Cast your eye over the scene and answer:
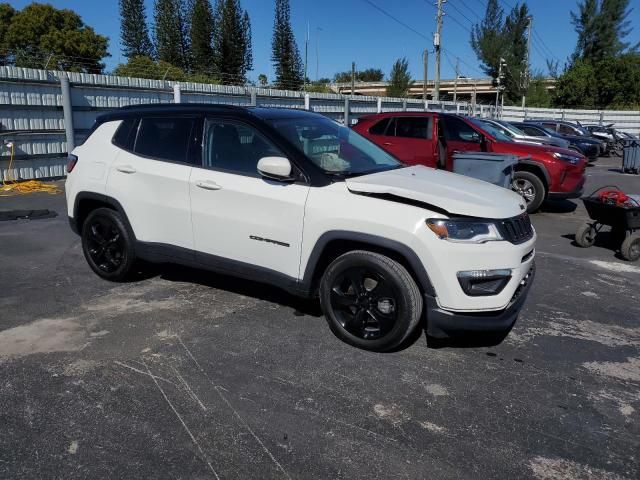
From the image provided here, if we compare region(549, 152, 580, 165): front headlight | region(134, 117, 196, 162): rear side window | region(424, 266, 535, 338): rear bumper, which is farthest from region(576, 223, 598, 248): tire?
region(134, 117, 196, 162): rear side window

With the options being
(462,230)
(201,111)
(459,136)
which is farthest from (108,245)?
(459,136)

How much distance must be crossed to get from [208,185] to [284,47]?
61.1 metres

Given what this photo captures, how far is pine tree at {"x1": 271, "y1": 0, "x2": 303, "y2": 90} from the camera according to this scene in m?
A: 60.0

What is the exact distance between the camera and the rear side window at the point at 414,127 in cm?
938

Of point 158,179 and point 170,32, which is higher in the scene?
point 170,32

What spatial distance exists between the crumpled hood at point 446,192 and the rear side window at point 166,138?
1.55m

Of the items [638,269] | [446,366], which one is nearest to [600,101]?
[638,269]

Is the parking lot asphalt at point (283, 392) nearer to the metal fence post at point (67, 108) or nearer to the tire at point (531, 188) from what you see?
the tire at point (531, 188)

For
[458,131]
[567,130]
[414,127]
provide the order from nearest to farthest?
→ 1. [414,127]
2. [458,131]
3. [567,130]

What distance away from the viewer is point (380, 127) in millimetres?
9891

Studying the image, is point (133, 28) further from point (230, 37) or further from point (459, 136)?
point (459, 136)

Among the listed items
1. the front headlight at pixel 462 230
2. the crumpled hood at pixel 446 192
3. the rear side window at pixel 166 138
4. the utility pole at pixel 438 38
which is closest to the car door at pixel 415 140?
the crumpled hood at pixel 446 192

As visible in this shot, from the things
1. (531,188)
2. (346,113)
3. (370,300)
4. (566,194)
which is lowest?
(370,300)

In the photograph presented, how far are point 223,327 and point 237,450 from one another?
1531mm
